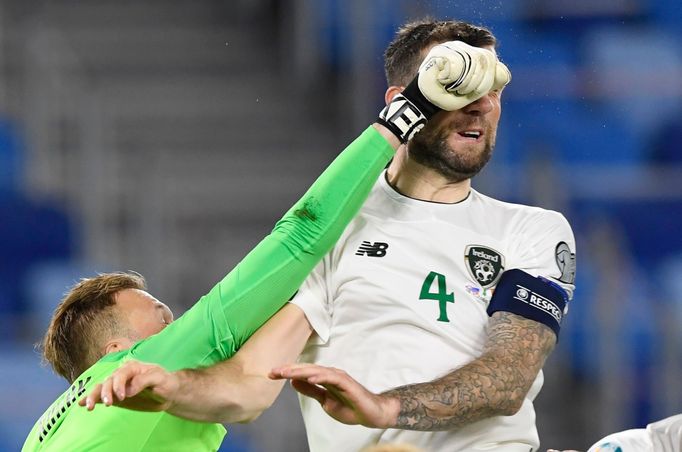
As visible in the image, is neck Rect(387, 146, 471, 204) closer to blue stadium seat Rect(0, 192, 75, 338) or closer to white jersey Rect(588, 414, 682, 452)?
white jersey Rect(588, 414, 682, 452)

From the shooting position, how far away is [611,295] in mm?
4926

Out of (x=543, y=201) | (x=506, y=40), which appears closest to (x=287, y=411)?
(x=543, y=201)

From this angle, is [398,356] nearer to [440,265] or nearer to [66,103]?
[440,265]

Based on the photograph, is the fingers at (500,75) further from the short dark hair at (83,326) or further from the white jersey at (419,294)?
the short dark hair at (83,326)

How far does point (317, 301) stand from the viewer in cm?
276

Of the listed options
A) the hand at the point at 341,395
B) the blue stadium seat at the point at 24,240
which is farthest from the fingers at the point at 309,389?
the blue stadium seat at the point at 24,240

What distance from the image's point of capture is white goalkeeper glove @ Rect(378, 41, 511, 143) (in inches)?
102

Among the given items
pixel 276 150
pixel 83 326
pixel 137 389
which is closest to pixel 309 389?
pixel 137 389

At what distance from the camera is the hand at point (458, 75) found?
8.46ft

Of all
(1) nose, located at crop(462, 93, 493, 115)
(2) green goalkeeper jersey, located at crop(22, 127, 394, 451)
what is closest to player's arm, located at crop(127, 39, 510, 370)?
(2) green goalkeeper jersey, located at crop(22, 127, 394, 451)

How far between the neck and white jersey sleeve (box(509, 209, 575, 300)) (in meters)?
0.16

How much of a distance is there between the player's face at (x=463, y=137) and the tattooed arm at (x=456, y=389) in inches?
13.7

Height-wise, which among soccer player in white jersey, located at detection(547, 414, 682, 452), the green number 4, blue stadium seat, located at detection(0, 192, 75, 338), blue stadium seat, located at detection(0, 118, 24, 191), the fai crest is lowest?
blue stadium seat, located at detection(0, 192, 75, 338)

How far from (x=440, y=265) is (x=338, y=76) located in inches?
169
